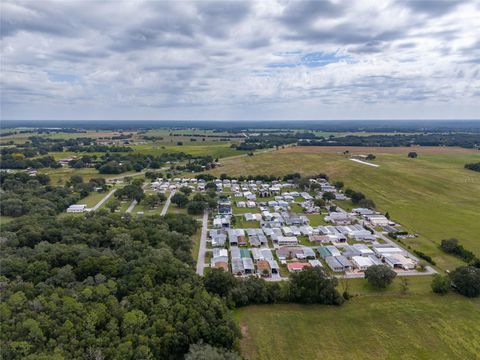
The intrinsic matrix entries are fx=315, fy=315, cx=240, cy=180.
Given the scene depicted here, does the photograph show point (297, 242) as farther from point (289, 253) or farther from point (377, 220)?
point (377, 220)

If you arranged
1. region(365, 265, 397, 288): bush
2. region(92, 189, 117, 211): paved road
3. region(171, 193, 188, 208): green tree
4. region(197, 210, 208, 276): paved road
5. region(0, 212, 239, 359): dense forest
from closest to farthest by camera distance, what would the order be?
region(0, 212, 239, 359): dense forest < region(365, 265, 397, 288): bush < region(197, 210, 208, 276): paved road < region(171, 193, 188, 208): green tree < region(92, 189, 117, 211): paved road

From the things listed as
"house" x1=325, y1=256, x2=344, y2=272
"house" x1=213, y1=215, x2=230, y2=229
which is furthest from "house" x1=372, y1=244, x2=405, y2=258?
"house" x1=213, y1=215, x2=230, y2=229

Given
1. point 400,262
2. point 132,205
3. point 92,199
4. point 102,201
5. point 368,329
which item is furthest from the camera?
point 92,199

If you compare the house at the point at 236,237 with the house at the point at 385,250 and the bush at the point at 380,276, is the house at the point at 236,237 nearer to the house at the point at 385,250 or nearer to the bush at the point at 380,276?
the house at the point at 385,250

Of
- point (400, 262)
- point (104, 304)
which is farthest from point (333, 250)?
point (104, 304)

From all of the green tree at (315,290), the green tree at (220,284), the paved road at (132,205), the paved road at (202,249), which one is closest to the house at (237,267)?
the paved road at (202,249)

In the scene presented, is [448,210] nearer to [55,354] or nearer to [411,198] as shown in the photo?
[411,198]

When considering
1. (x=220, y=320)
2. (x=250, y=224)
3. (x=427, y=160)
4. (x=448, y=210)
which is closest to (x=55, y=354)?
(x=220, y=320)

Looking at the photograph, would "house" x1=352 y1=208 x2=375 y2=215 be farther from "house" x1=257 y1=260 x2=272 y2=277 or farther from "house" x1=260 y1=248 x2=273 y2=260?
"house" x1=257 y1=260 x2=272 y2=277
